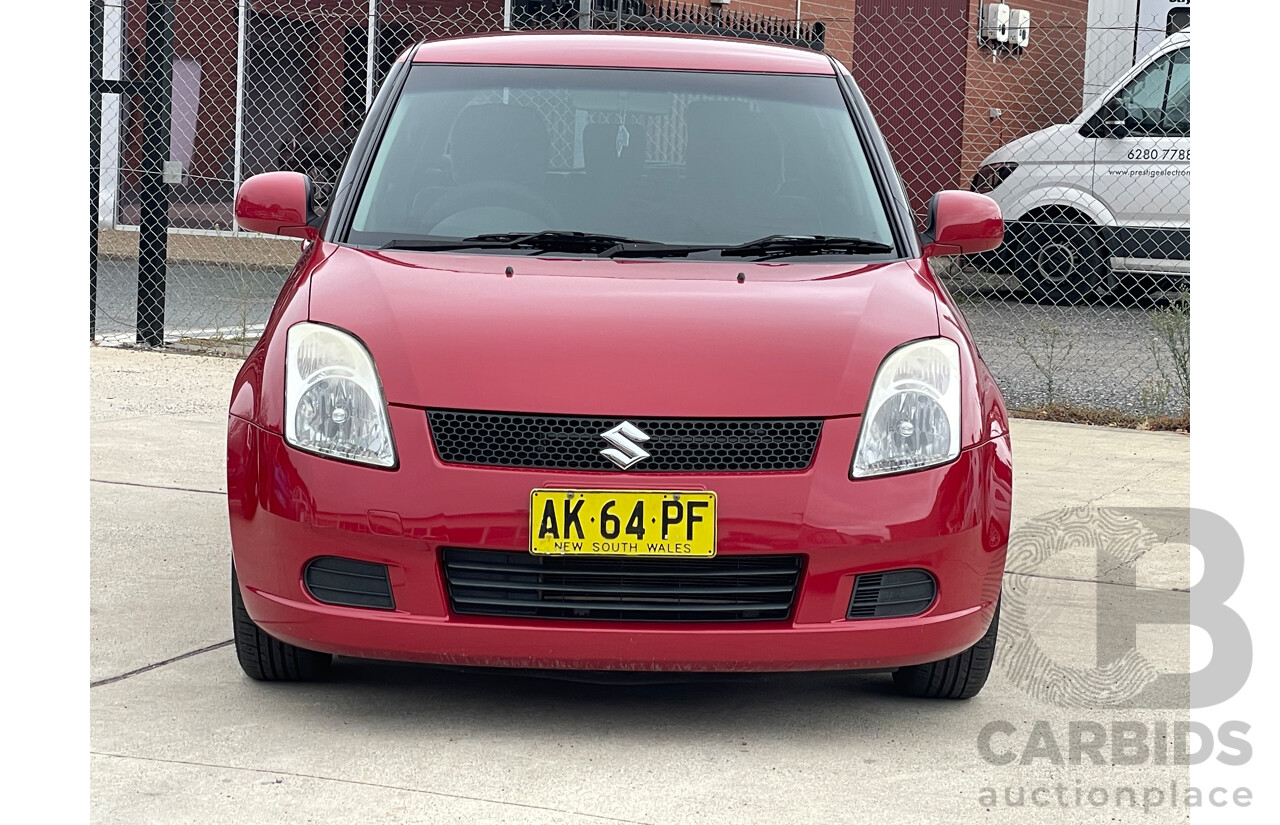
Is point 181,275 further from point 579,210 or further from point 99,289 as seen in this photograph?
point 579,210

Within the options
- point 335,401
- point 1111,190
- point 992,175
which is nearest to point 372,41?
point 992,175

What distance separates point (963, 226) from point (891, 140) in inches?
495

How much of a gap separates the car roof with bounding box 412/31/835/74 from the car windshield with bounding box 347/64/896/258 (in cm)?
4

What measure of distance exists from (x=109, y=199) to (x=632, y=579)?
1293cm

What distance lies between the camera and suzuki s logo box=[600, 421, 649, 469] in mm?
3289

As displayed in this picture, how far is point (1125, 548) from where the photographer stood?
575cm

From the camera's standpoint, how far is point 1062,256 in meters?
12.5

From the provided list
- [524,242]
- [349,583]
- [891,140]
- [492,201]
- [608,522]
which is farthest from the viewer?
[891,140]

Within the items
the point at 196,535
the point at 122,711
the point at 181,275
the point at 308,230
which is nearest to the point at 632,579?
the point at 122,711

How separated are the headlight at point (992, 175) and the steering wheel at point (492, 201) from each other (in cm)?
911

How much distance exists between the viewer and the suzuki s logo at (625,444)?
129 inches

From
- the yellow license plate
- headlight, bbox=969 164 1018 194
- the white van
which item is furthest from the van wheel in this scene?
the yellow license plate

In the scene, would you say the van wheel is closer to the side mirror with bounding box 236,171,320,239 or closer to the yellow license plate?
the side mirror with bounding box 236,171,320,239

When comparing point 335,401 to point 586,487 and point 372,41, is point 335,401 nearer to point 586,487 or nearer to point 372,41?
point 586,487
